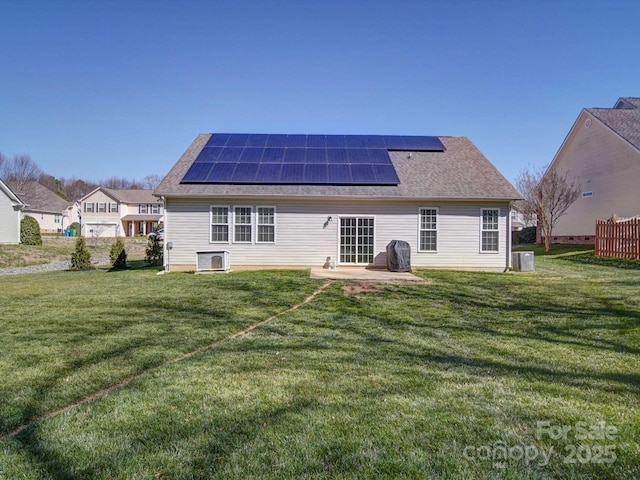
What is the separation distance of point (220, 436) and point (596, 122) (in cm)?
2645

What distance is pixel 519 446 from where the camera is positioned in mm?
2775

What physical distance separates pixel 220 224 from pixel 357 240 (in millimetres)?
5024

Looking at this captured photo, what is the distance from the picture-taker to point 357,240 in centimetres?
1405

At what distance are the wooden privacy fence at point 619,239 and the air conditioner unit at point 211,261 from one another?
627 inches

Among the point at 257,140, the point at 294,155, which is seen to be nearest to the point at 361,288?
the point at 294,155

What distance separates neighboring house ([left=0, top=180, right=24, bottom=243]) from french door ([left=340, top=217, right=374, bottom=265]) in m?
24.6

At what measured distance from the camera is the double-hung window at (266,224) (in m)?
14.0

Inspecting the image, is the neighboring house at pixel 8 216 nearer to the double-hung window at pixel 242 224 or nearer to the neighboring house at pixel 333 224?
the neighboring house at pixel 333 224

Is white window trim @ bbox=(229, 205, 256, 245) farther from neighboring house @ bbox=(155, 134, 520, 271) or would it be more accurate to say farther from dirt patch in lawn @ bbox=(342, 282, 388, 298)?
dirt patch in lawn @ bbox=(342, 282, 388, 298)

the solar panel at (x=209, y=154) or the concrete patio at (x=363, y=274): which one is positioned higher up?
the solar panel at (x=209, y=154)

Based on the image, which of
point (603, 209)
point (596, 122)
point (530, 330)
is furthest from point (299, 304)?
point (596, 122)

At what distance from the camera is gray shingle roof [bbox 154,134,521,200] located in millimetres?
13711

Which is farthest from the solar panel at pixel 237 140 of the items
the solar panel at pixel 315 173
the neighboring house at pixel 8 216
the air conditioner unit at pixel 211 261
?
the neighboring house at pixel 8 216

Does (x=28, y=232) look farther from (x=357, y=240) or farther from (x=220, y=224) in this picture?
(x=357, y=240)
